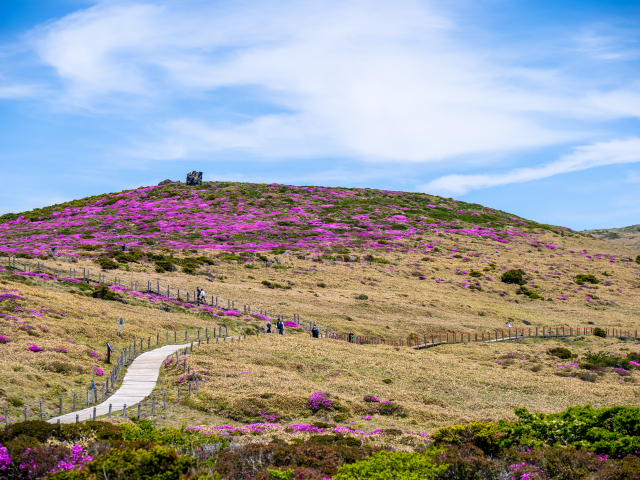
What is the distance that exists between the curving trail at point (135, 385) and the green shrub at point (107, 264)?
32.6m

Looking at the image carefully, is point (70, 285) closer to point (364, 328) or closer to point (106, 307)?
point (106, 307)

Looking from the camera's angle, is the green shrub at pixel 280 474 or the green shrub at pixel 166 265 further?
the green shrub at pixel 166 265

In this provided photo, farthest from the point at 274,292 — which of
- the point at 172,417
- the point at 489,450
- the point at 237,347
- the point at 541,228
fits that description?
the point at 541,228

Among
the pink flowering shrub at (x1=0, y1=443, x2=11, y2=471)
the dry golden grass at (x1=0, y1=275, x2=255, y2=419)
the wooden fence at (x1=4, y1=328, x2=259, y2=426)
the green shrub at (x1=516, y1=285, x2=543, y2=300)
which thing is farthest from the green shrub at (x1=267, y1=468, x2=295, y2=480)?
the green shrub at (x1=516, y1=285, x2=543, y2=300)

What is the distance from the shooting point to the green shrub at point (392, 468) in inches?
532

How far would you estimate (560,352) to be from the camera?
45.3 m

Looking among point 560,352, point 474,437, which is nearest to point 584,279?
point 560,352

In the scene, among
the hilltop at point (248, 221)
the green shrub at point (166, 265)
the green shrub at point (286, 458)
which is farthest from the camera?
the hilltop at point (248, 221)

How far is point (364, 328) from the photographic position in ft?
178

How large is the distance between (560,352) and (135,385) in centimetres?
3563

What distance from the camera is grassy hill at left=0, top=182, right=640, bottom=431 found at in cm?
2764

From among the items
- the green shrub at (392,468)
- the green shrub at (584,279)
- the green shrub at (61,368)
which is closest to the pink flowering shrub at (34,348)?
the green shrub at (61,368)

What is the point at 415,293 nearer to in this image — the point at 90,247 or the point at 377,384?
the point at 377,384

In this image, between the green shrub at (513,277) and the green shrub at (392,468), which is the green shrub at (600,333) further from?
the green shrub at (392,468)
